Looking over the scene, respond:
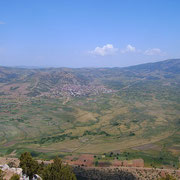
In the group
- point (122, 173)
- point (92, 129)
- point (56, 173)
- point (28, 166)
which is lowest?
point (122, 173)

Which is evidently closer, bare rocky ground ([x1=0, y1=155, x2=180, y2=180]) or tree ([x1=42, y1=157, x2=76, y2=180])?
tree ([x1=42, y1=157, x2=76, y2=180])

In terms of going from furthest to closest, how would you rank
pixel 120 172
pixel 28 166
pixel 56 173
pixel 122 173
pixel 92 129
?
pixel 92 129 < pixel 120 172 < pixel 122 173 < pixel 28 166 < pixel 56 173

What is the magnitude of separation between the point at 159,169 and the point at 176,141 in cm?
3047

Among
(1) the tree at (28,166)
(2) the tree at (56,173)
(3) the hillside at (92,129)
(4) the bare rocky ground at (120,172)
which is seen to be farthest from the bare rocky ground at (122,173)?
(2) the tree at (56,173)

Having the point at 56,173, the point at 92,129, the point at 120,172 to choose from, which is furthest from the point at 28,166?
the point at 92,129

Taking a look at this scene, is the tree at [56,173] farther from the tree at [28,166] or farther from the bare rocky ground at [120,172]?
the bare rocky ground at [120,172]

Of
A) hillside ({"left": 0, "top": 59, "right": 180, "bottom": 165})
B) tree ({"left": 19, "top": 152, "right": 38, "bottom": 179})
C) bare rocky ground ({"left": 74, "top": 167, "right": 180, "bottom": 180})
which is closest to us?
tree ({"left": 19, "top": 152, "right": 38, "bottom": 179})

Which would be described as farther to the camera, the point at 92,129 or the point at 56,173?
the point at 92,129

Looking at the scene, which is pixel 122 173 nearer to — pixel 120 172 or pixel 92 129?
pixel 120 172

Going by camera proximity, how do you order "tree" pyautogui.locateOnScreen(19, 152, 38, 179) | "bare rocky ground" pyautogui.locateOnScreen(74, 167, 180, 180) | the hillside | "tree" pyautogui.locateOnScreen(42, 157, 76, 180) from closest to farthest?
"tree" pyautogui.locateOnScreen(42, 157, 76, 180) < "tree" pyautogui.locateOnScreen(19, 152, 38, 179) < "bare rocky ground" pyautogui.locateOnScreen(74, 167, 180, 180) < the hillside

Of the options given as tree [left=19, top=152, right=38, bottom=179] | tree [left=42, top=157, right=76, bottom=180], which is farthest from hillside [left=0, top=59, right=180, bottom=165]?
tree [left=42, top=157, right=76, bottom=180]

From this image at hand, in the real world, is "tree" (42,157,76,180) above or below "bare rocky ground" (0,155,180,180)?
above

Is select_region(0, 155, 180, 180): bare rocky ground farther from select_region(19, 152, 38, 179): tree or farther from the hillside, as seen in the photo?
select_region(19, 152, 38, 179): tree

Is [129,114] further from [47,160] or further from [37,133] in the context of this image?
Result: [47,160]
